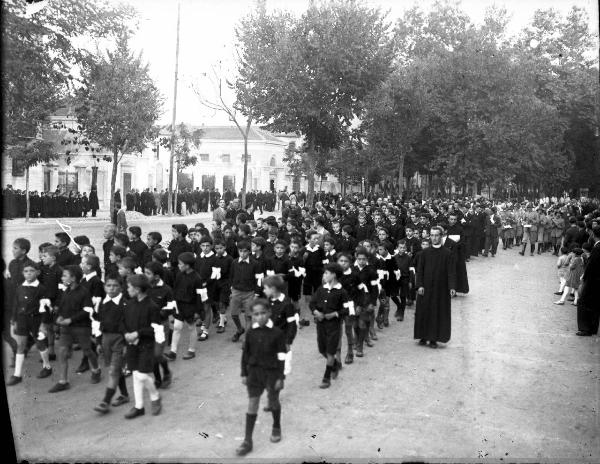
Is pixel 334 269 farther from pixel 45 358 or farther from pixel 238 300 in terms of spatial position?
pixel 45 358

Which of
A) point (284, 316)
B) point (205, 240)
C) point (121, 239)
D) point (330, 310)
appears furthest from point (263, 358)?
point (121, 239)

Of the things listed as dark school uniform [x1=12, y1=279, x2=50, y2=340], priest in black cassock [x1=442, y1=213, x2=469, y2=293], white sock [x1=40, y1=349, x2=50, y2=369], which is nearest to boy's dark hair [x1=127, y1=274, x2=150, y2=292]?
dark school uniform [x1=12, y1=279, x2=50, y2=340]

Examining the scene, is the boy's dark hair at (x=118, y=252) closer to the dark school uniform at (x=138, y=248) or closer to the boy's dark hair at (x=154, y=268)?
the boy's dark hair at (x=154, y=268)

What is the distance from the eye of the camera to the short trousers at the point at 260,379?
582 centimetres

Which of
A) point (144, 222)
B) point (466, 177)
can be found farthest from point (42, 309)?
point (466, 177)

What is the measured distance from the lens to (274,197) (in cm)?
4456

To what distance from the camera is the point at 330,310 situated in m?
7.61

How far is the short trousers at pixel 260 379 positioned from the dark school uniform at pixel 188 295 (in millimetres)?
2726

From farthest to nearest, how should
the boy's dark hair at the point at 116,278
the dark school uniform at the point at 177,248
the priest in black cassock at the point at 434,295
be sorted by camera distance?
the dark school uniform at the point at 177,248 → the priest in black cassock at the point at 434,295 → the boy's dark hair at the point at 116,278

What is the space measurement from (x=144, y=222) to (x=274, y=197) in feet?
52.5

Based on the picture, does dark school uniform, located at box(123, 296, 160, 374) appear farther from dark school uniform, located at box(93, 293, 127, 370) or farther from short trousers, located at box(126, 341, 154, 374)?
dark school uniform, located at box(93, 293, 127, 370)

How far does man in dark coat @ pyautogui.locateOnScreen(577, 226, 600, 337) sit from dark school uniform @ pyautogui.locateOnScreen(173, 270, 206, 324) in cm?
639

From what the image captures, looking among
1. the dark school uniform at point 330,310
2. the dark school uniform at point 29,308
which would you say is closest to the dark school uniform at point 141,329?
the dark school uniform at point 29,308

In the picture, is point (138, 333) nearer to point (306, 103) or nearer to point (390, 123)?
point (306, 103)
